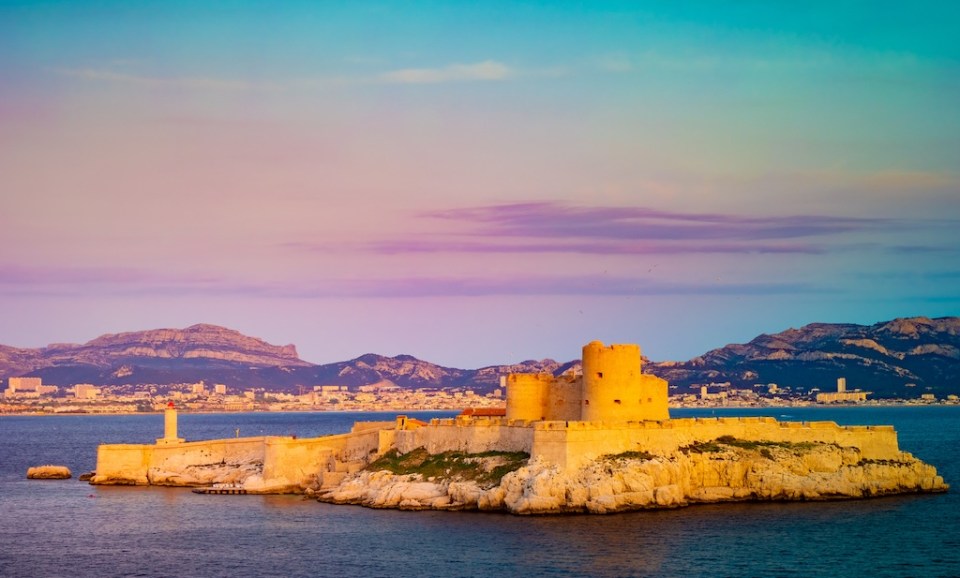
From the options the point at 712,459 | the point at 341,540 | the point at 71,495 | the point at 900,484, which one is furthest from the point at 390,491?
the point at 900,484

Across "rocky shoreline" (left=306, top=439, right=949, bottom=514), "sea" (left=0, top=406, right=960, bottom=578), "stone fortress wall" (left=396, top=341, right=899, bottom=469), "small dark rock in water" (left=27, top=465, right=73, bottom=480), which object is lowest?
"sea" (left=0, top=406, right=960, bottom=578)

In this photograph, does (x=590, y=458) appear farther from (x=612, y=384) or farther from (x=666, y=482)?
(x=612, y=384)

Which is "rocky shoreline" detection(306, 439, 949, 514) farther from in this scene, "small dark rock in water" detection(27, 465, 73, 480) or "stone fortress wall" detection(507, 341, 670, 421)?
"small dark rock in water" detection(27, 465, 73, 480)

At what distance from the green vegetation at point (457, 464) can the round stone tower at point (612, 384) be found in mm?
5491

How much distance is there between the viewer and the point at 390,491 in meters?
65.1

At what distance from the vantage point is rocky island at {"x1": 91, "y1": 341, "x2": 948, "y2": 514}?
199ft

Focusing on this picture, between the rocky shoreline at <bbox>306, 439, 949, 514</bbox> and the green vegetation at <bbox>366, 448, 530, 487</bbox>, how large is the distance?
0.47 m

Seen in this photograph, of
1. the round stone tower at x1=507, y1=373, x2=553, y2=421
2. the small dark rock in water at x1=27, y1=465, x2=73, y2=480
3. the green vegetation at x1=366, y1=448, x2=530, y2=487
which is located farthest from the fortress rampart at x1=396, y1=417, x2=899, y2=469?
the small dark rock in water at x1=27, y1=465, x2=73, y2=480

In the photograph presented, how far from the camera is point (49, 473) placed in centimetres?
8650

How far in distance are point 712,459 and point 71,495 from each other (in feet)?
124

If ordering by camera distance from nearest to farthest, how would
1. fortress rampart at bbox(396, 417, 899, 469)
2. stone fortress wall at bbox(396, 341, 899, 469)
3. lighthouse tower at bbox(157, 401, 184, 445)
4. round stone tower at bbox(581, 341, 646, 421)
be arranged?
fortress rampart at bbox(396, 417, 899, 469) → stone fortress wall at bbox(396, 341, 899, 469) → round stone tower at bbox(581, 341, 646, 421) → lighthouse tower at bbox(157, 401, 184, 445)

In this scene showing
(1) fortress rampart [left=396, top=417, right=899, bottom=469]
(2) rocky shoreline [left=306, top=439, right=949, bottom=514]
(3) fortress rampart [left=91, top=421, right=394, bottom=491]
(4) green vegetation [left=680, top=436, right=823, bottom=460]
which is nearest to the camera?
(2) rocky shoreline [left=306, top=439, right=949, bottom=514]

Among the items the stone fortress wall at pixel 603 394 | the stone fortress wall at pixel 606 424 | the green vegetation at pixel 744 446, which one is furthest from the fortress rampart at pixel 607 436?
the stone fortress wall at pixel 603 394

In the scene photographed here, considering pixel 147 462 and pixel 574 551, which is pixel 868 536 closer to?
pixel 574 551
